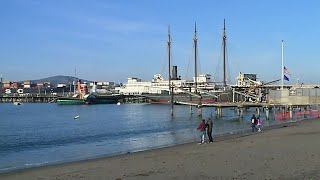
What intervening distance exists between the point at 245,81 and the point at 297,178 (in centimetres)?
13740

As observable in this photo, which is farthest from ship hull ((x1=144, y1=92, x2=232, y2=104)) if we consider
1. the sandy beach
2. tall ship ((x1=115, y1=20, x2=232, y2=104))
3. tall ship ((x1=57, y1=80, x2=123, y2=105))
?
the sandy beach

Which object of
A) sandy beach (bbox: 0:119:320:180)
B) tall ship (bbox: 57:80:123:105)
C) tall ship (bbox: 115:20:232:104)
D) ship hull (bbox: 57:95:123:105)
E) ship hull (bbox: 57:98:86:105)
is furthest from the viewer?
tall ship (bbox: 57:80:123:105)

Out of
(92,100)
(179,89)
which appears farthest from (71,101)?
(179,89)

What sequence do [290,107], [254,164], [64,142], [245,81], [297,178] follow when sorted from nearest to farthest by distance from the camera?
1. [297,178]
2. [254,164]
3. [64,142]
4. [290,107]
5. [245,81]

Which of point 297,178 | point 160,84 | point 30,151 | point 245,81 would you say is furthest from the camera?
point 160,84

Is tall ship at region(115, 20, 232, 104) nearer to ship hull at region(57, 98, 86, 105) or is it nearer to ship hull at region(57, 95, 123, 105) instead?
ship hull at region(57, 95, 123, 105)

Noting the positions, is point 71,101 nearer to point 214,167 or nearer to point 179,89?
point 179,89

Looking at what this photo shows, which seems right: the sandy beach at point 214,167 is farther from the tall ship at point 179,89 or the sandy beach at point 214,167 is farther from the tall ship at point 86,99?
the tall ship at point 86,99

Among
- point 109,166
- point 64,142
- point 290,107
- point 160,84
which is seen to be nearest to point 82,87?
point 160,84

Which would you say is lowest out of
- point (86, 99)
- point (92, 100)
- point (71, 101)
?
point (71, 101)

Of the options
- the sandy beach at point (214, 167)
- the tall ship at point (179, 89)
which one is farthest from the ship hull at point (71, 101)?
the sandy beach at point (214, 167)

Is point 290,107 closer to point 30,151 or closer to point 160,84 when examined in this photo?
point 30,151

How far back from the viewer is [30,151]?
32000 millimetres

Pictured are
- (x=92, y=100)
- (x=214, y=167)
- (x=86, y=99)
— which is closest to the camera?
(x=214, y=167)
